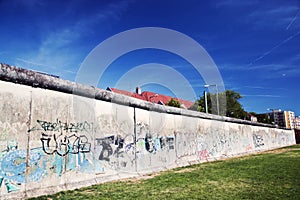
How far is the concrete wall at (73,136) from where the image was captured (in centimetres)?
557

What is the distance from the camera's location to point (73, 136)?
698cm

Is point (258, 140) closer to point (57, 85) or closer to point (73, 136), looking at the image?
point (73, 136)

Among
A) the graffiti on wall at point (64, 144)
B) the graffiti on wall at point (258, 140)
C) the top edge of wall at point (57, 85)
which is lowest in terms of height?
the graffiti on wall at point (258, 140)

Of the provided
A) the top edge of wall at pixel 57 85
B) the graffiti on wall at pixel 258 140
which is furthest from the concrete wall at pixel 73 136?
the graffiti on wall at pixel 258 140

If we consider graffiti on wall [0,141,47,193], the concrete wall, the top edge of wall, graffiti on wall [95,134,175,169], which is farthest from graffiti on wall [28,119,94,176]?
the top edge of wall

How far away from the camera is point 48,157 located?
622 cm

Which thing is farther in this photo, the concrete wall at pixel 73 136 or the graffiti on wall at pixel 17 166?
the concrete wall at pixel 73 136

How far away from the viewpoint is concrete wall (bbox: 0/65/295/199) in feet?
18.3

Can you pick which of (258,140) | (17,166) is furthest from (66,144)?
(258,140)

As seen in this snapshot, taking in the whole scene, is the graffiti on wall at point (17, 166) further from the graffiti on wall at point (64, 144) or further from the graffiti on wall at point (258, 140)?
the graffiti on wall at point (258, 140)

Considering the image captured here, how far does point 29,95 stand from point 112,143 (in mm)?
3390

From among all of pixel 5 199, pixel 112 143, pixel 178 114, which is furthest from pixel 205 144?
pixel 5 199

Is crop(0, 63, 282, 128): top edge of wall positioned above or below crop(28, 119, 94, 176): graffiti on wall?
above

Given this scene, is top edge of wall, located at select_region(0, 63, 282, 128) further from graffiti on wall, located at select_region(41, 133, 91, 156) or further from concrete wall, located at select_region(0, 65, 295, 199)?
graffiti on wall, located at select_region(41, 133, 91, 156)
